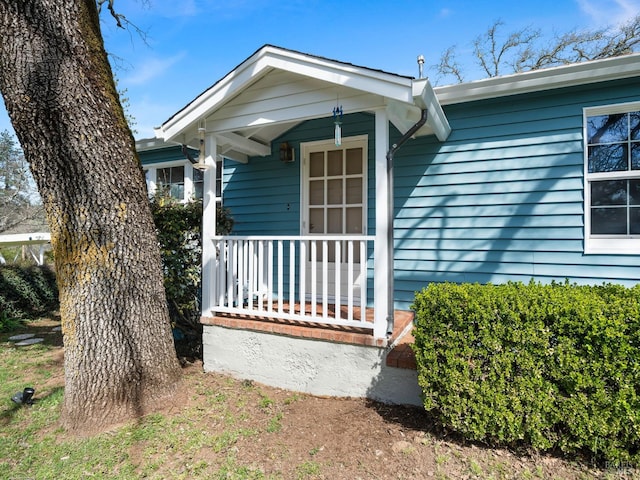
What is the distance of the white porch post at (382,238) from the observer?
10.2 ft

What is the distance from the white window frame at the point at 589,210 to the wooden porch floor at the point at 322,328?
2.05 meters

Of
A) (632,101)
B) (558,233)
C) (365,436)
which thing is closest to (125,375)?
(365,436)

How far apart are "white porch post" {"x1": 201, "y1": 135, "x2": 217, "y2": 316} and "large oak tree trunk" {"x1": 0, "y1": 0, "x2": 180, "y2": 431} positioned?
2.72ft

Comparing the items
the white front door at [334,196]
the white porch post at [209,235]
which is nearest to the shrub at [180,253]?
the white porch post at [209,235]

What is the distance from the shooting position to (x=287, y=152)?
5.06m

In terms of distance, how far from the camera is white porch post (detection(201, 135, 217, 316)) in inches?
156

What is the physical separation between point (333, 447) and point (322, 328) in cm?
108

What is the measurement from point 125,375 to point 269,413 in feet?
4.09

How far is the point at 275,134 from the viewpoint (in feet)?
16.8

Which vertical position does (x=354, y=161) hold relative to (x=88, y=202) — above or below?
above

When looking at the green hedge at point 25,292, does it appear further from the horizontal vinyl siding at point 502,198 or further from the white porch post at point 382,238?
the horizontal vinyl siding at point 502,198

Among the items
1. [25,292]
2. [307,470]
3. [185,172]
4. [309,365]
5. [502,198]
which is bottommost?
[307,470]

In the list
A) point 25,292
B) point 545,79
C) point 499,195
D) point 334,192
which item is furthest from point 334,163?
point 25,292

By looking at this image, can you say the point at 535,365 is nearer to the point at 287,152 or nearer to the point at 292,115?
the point at 292,115
